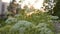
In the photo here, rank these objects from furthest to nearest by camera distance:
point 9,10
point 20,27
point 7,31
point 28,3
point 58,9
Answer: point 58,9
point 9,10
point 28,3
point 7,31
point 20,27

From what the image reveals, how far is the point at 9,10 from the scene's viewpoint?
6648 millimetres

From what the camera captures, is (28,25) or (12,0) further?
(12,0)

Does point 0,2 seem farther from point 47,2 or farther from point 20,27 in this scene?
point 20,27

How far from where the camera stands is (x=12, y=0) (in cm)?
677

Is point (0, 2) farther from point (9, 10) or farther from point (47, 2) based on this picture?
point (47, 2)

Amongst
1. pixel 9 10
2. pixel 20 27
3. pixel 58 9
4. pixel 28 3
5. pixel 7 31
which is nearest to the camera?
pixel 20 27

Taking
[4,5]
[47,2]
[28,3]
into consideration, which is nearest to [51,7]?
[47,2]

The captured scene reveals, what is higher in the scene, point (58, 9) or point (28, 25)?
point (28, 25)

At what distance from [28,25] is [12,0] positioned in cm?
382

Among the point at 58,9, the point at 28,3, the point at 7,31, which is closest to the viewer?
the point at 7,31

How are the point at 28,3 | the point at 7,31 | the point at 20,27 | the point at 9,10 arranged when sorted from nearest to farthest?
the point at 20,27, the point at 7,31, the point at 28,3, the point at 9,10

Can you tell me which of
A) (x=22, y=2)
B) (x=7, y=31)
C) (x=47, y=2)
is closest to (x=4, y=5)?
(x=22, y=2)

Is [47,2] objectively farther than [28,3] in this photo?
Yes

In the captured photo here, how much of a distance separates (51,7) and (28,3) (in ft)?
3.74
